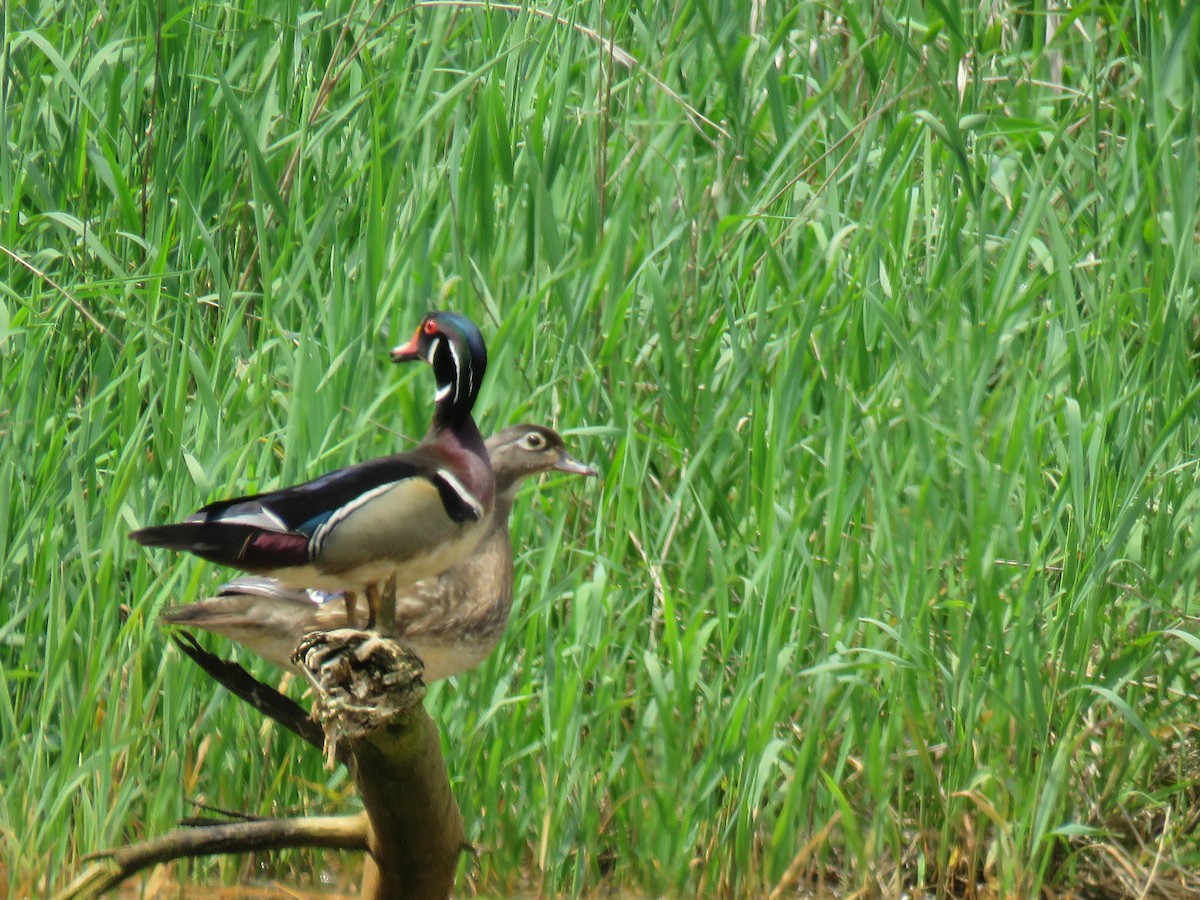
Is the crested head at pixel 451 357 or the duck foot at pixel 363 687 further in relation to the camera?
the crested head at pixel 451 357

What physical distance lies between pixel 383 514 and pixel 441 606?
0.78 meters

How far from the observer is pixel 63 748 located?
3367 mm

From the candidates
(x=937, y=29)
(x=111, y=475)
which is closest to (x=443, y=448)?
(x=111, y=475)

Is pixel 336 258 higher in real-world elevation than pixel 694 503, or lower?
higher

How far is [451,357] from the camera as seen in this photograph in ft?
10.4

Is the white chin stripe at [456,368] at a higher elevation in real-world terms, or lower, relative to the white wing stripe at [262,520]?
higher

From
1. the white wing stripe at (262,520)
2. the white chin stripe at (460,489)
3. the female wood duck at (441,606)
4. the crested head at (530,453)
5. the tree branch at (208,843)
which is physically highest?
the white wing stripe at (262,520)

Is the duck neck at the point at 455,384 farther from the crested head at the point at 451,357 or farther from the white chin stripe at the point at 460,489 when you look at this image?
the white chin stripe at the point at 460,489

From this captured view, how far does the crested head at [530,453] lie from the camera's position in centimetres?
378

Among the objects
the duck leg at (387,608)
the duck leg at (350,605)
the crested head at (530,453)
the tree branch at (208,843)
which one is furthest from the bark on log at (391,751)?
the crested head at (530,453)

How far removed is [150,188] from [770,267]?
1687 mm

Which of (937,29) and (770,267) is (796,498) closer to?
(770,267)

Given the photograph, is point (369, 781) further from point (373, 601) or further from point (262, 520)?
point (373, 601)

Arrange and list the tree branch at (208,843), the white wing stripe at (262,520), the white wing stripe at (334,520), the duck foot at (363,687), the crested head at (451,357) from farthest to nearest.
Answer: the crested head at (451,357) < the white wing stripe at (334,520) < the white wing stripe at (262,520) < the tree branch at (208,843) < the duck foot at (363,687)
